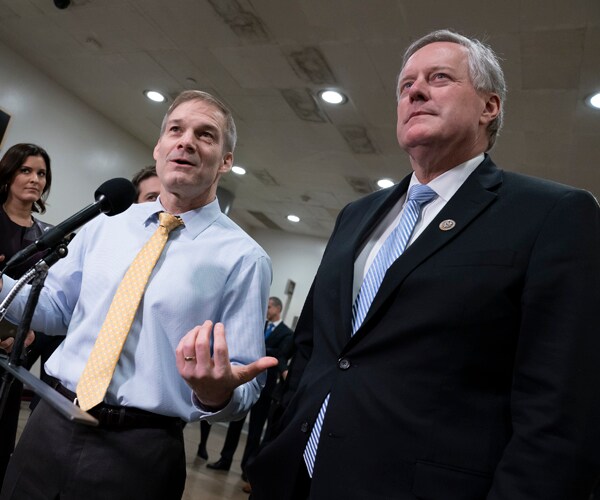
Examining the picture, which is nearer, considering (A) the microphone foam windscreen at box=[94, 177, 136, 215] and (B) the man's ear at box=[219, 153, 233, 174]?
(A) the microphone foam windscreen at box=[94, 177, 136, 215]

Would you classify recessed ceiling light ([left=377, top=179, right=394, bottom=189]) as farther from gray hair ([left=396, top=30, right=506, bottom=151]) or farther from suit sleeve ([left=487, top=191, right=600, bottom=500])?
suit sleeve ([left=487, top=191, right=600, bottom=500])

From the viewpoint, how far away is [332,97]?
5.39 metres

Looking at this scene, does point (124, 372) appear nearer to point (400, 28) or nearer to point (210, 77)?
point (400, 28)

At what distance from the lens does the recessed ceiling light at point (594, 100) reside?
4469mm

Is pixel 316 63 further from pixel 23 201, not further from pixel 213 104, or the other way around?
pixel 213 104

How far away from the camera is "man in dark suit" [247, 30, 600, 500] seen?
0.92 meters

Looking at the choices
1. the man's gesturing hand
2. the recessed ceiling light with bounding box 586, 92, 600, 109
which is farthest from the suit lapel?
the recessed ceiling light with bounding box 586, 92, 600, 109

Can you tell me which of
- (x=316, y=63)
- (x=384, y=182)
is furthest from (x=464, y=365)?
(x=384, y=182)

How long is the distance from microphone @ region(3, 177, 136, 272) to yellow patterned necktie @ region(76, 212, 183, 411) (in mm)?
250

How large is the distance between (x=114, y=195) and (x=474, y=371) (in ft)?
2.94

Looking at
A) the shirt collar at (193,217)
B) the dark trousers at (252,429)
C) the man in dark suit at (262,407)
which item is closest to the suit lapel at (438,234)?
the shirt collar at (193,217)

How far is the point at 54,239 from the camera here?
A: 44.8 inches

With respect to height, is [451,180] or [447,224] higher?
[451,180]

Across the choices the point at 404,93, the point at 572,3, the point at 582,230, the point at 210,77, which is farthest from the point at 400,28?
the point at 582,230
